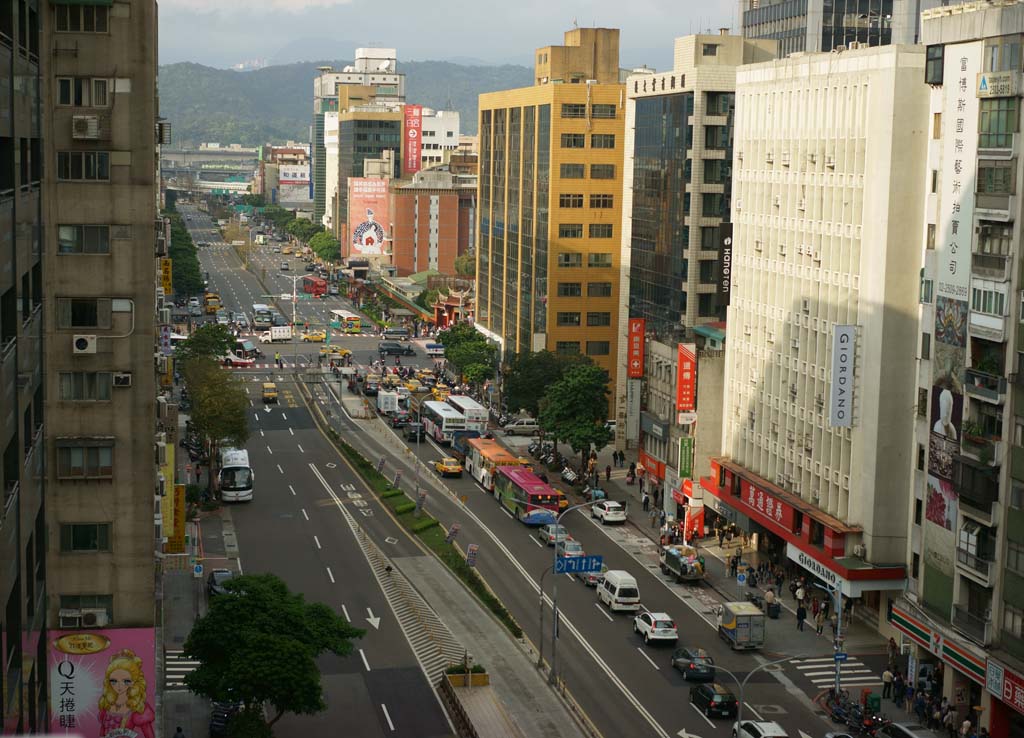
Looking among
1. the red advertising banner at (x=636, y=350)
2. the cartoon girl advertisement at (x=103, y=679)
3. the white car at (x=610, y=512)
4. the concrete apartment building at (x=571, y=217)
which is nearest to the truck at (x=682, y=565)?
the white car at (x=610, y=512)

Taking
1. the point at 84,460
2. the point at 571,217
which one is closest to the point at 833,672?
the point at 84,460

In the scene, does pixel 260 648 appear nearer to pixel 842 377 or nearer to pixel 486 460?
pixel 842 377

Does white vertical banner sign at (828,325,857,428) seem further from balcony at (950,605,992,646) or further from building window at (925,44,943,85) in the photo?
balcony at (950,605,992,646)

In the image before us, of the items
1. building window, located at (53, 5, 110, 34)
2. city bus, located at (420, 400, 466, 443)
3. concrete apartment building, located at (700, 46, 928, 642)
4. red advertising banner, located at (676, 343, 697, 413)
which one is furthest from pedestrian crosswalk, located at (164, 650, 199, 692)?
city bus, located at (420, 400, 466, 443)

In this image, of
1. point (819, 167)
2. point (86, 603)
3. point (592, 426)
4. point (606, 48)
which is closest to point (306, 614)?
point (86, 603)

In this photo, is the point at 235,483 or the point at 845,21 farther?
the point at 845,21

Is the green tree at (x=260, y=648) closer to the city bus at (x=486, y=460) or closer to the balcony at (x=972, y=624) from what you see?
the balcony at (x=972, y=624)

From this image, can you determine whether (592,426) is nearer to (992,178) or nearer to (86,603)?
(992,178)
